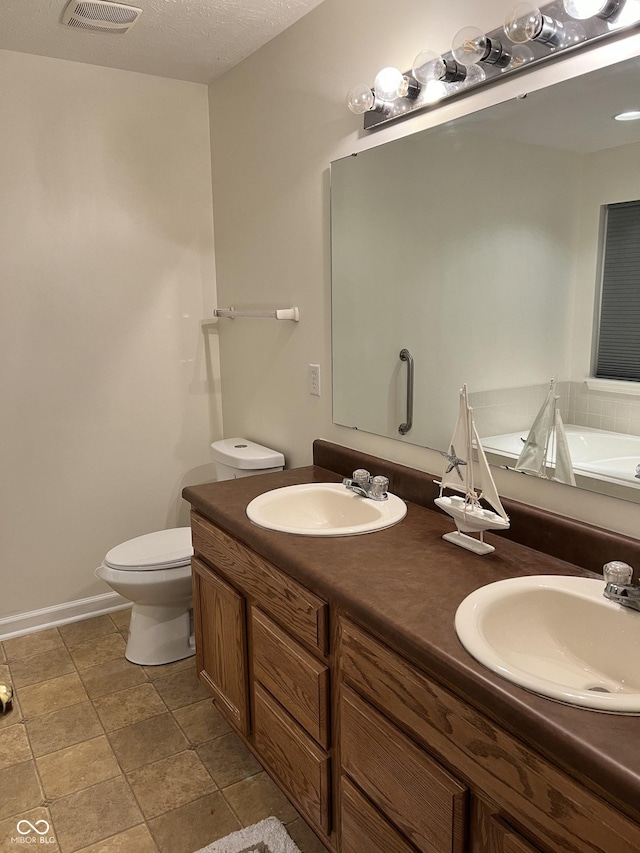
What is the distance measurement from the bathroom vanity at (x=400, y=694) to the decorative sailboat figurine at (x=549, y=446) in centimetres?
10

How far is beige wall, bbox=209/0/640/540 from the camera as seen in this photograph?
169 cm

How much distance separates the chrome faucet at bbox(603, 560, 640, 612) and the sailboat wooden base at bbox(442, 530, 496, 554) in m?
0.33

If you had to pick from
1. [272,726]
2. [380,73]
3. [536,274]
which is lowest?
[272,726]

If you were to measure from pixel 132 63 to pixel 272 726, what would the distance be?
2.55m

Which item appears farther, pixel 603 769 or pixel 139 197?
pixel 139 197

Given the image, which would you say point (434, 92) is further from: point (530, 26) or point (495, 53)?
point (530, 26)

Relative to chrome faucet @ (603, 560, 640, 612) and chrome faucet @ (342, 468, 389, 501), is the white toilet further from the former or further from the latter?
chrome faucet @ (603, 560, 640, 612)

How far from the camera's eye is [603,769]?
2.85 ft

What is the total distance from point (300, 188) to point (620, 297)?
53.8 inches

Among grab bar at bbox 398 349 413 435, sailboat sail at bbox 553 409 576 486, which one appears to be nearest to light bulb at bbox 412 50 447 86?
grab bar at bbox 398 349 413 435

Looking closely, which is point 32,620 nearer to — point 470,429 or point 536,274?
point 470,429

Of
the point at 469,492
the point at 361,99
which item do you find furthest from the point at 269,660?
the point at 361,99

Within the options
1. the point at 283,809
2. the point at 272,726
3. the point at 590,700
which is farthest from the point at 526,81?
the point at 283,809

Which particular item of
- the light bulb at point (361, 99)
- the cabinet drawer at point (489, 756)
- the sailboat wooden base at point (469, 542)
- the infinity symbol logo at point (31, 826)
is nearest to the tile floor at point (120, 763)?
the infinity symbol logo at point (31, 826)
